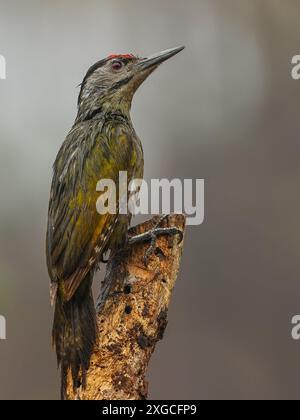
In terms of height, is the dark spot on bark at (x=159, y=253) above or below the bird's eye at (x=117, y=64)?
below

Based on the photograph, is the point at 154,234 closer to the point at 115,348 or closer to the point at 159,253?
the point at 159,253

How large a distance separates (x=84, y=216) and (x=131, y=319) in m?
0.57

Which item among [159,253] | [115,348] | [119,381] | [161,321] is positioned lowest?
[119,381]

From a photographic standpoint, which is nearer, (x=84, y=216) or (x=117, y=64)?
(x=84, y=216)

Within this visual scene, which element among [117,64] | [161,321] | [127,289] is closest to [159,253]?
[127,289]

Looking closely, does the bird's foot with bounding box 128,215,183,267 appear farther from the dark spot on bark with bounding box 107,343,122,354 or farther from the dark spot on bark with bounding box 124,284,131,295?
the dark spot on bark with bounding box 107,343,122,354

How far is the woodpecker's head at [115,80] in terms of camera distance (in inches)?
183

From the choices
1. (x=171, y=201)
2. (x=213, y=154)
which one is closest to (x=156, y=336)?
(x=171, y=201)

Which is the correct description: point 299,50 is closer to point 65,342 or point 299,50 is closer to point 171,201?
point 171,201

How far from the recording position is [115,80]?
→ 473 cm

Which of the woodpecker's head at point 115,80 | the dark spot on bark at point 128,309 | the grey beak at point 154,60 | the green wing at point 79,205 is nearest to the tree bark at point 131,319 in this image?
the dark spot on bark at point 128,309

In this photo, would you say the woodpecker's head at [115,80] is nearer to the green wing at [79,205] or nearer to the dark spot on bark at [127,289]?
the green wing at [79,205]
